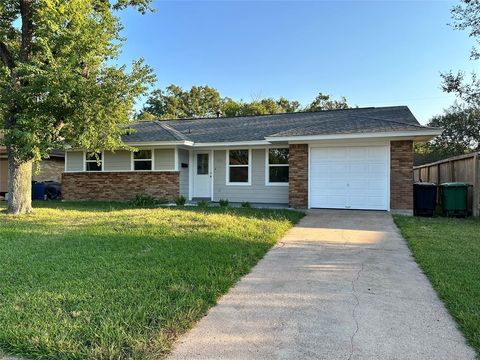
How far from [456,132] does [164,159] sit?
24379 mm

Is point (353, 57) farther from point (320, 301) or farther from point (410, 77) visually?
point (320, 301)

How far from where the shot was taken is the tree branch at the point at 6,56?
10883 millimetres

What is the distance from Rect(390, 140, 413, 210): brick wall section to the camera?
1148 cm

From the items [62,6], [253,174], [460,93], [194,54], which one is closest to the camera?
[62,6]

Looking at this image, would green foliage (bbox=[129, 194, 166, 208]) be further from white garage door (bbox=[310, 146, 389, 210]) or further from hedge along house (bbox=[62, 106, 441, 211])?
white garage door (bbox=[310, 146, 389, 210])

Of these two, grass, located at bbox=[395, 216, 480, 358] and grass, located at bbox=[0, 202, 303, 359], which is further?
grass, located at bbox=[395, 216, 480, 358]

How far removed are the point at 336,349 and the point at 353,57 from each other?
1869cm

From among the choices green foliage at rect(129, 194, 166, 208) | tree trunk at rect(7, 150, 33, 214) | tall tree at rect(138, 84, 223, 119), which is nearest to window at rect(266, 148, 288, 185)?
green foliage at rect(129, 194, 166, 208)

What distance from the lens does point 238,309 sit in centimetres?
389

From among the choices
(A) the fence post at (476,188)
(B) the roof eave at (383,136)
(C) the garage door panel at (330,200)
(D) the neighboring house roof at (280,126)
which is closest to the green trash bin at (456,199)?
(A) the fence post at (476,188)

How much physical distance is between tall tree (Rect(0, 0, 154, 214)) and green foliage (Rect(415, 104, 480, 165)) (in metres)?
24.4

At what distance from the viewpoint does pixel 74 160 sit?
16844 mm

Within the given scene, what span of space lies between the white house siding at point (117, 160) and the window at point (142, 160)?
0.24m

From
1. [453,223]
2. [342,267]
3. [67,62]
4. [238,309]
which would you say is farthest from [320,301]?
[67,62]
